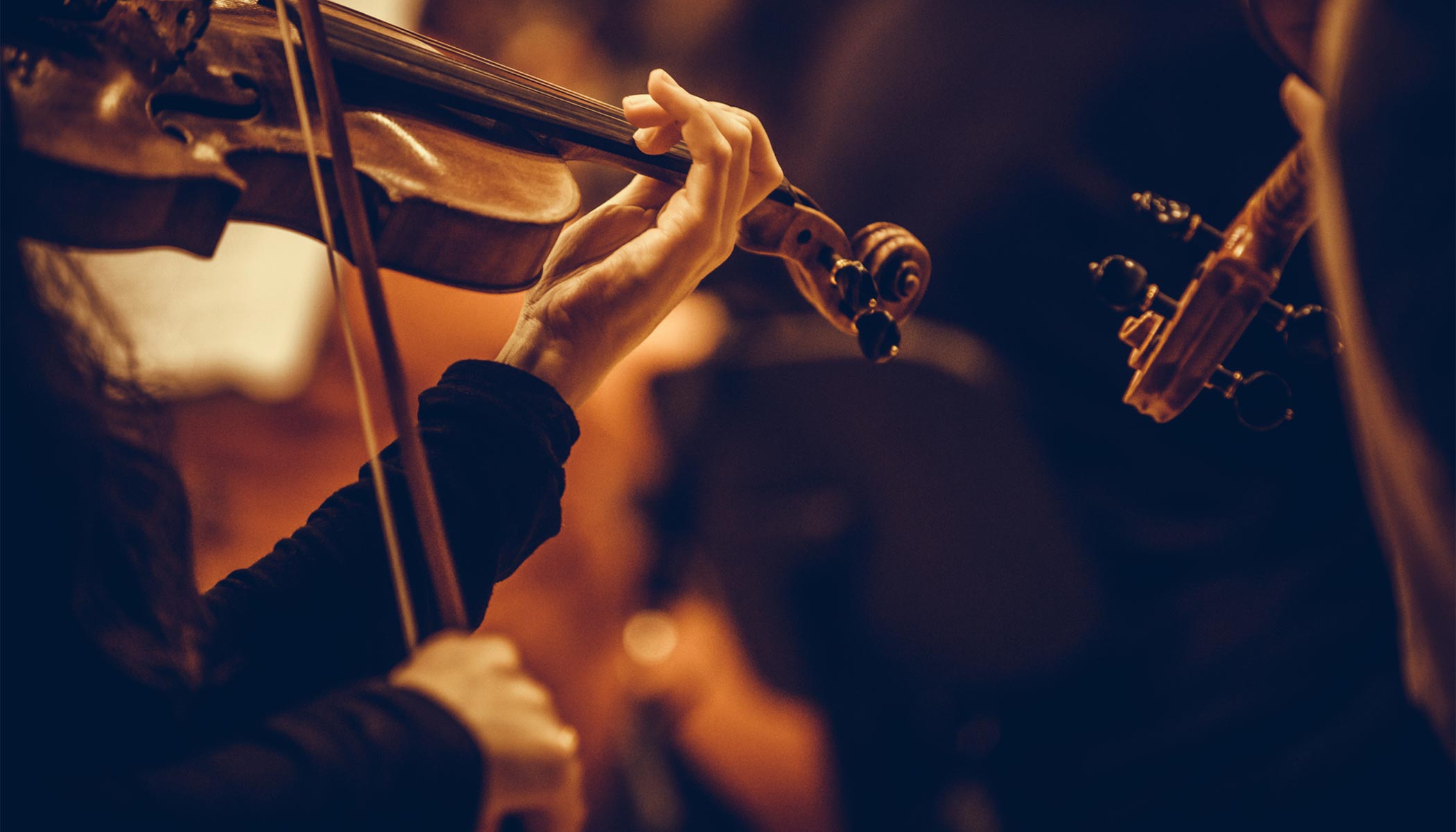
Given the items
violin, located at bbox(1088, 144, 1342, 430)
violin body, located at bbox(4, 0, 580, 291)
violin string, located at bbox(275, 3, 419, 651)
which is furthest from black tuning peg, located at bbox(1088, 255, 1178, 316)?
violin string, located at bbox(275, 3, 419, 651)

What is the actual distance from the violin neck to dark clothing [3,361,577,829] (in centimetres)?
35

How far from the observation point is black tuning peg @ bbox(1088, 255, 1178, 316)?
0.71 m

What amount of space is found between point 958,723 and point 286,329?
60.9 inches

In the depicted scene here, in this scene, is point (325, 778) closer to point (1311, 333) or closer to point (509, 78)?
point (509, 78)

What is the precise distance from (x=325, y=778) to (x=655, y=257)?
0.42 m

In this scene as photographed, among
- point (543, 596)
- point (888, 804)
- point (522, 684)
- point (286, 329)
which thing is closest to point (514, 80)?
point (522, 684)

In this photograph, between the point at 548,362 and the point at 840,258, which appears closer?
the point at 548,362

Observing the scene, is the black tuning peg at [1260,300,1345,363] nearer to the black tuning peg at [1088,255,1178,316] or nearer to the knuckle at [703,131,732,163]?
the black tuning peg at [1088,255,1178,316]

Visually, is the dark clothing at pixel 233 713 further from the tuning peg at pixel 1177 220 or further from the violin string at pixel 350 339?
the tuning peg at pixel 1177 220

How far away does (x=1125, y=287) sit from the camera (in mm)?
710

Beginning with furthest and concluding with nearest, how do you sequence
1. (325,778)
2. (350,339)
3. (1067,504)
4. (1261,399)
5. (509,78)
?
(1067,504)
(509,78)
(1261,399)
(350,339)
(325,778)

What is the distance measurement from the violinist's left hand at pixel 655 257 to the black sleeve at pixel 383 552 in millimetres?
59

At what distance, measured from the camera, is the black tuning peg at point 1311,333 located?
709mm

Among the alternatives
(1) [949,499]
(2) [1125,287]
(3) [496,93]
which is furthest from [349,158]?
(1) [949,499]
